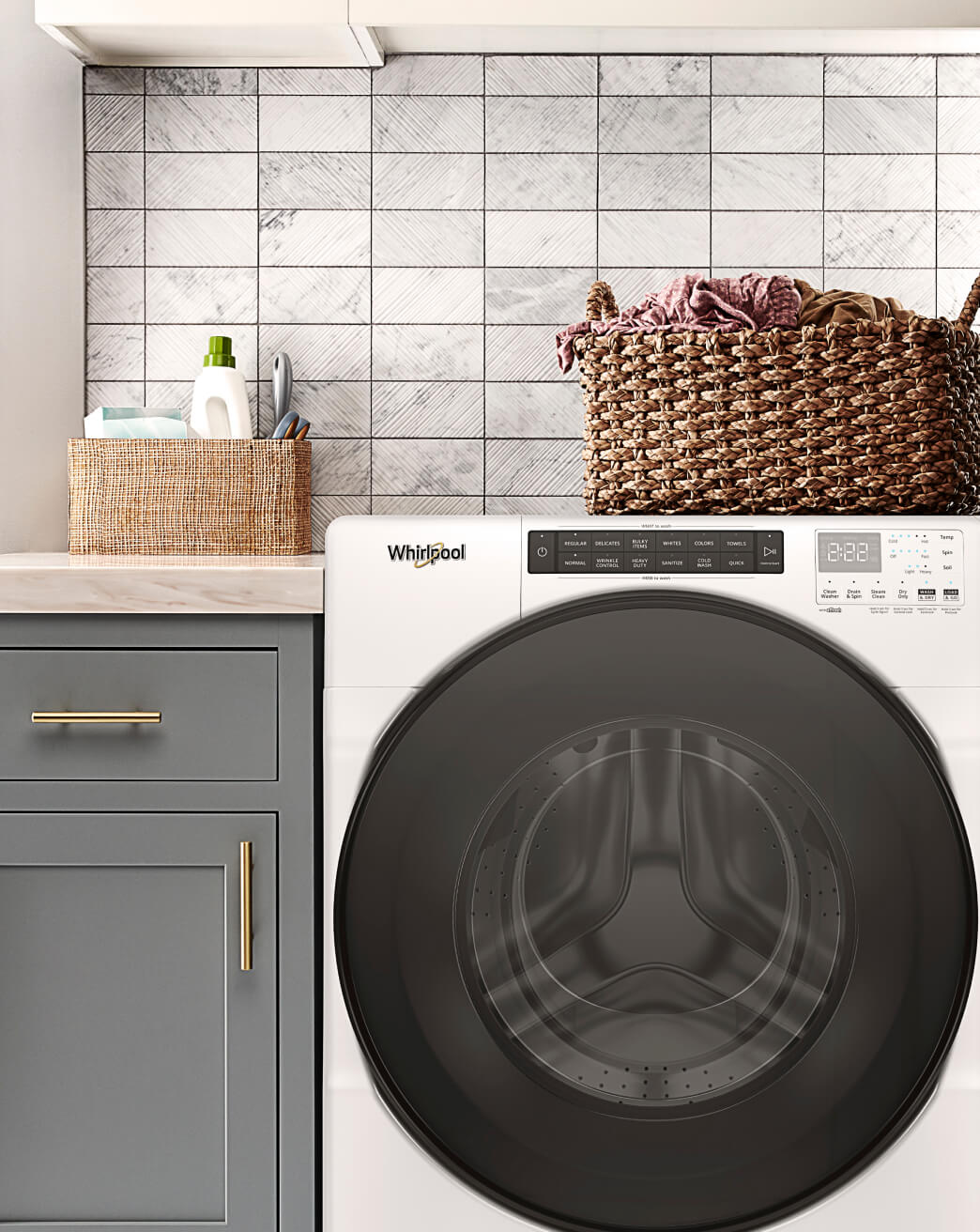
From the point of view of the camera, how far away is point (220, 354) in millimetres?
1548

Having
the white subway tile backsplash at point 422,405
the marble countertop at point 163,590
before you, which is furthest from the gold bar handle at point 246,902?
the white subway tile backsplash at point 422,405

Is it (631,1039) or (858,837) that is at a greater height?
(858,837)

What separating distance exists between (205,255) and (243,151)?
18cm

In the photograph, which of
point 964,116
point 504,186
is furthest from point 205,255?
point 964,116

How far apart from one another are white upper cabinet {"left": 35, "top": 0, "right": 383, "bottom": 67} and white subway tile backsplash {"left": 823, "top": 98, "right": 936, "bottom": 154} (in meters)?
0.75

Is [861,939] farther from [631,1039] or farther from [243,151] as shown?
[243,151]

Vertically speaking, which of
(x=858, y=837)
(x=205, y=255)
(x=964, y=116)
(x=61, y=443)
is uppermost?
(x=964, y=116)

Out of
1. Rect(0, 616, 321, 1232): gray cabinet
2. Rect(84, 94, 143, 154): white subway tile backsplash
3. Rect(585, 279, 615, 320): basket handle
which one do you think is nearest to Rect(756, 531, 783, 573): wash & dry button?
Rect(585, 279, 615, 320): basket handle

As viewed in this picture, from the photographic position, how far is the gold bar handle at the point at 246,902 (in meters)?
1.08

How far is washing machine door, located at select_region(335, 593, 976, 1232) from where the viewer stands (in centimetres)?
102

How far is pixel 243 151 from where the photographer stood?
1687 mm

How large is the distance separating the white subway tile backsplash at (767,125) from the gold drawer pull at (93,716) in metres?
1.28

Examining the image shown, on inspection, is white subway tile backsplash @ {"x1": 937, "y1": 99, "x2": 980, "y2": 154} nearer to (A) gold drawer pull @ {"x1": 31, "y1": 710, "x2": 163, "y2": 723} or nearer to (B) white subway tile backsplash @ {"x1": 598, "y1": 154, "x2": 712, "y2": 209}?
(B) white subway tile backsplash @ {"x1": 598, "y1": 154, "x2": 712, "y2": 209}

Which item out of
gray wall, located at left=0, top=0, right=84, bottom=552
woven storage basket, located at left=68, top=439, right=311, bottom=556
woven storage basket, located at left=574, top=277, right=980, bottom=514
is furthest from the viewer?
gray wall, located at left=0, top=0, right=84, bottom=552
